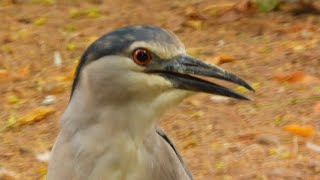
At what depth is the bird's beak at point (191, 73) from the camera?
11.5 feet

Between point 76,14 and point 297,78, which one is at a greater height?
point 297,78

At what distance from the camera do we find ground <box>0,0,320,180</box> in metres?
5.41

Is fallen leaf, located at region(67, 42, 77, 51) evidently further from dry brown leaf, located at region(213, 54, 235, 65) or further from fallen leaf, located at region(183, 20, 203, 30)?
dry brown leaf, located at region(213, 54, 235, 65)

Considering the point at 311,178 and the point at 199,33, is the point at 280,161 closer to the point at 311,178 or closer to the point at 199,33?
the point at 311,178

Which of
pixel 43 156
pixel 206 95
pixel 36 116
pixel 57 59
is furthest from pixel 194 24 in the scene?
pixel 43 156

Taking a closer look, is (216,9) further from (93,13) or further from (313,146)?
(313,146)

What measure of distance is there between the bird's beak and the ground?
1702mm

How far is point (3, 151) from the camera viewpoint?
5.74 m

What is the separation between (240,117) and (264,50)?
1.15 m

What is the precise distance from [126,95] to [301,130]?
2232mm


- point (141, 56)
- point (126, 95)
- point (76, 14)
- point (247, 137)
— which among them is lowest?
point (76, 14)

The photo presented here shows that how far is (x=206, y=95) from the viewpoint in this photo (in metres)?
6.21

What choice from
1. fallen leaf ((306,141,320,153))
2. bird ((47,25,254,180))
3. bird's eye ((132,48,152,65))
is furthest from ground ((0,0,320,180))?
bird's eye ((132,48,152,65))

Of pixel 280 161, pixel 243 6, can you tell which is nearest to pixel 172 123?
pixel 280 161
